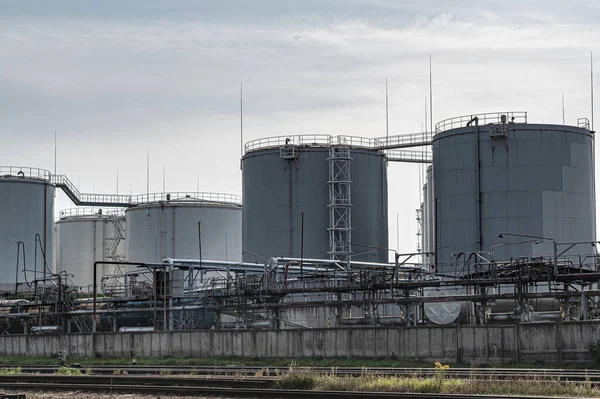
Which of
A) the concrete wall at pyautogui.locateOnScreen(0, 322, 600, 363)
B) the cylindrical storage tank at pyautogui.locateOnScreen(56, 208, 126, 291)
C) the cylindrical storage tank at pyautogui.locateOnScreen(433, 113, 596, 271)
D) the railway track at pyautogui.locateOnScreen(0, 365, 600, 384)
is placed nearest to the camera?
the railway track at pyautogui.locateOnScreen(0, 365, 600, 384)

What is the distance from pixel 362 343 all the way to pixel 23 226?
150 feet

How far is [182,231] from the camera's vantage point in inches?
3159

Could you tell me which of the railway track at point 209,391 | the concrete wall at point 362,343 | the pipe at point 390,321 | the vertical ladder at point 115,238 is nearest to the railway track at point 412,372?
the railway track at point 209,391

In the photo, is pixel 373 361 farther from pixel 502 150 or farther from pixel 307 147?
pixel 307 147

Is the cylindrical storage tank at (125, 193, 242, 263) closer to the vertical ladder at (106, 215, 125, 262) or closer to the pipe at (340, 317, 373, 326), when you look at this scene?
the vertical ladder at (106, 215, 125, 262)

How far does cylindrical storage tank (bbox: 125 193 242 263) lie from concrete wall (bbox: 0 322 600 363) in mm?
27972

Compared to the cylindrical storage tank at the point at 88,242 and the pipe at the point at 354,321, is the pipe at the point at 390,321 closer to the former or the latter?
the pipe at the point at 354,321

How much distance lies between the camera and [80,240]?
97.2 metres

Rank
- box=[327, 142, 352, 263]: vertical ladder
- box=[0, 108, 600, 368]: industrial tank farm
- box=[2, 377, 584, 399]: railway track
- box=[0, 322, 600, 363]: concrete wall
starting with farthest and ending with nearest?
box=[327, 142, 352, 263]: vertical ladder < box=[0, 108, 600, 368]: industrial tank farm < box=[0, 322, 600, 363]: concrete wall < box=[2, 377, 584, 399]: railway track

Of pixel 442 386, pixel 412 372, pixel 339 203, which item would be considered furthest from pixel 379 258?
pixel 442 386

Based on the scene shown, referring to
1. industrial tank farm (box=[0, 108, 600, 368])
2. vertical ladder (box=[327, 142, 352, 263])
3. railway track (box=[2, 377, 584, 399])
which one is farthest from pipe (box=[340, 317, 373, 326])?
railway track (box=[2, 377, 584, 399])

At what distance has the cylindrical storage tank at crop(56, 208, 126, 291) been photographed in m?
95.7

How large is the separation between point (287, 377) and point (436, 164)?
110 ft

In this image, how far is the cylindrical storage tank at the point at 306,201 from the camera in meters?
62.8
